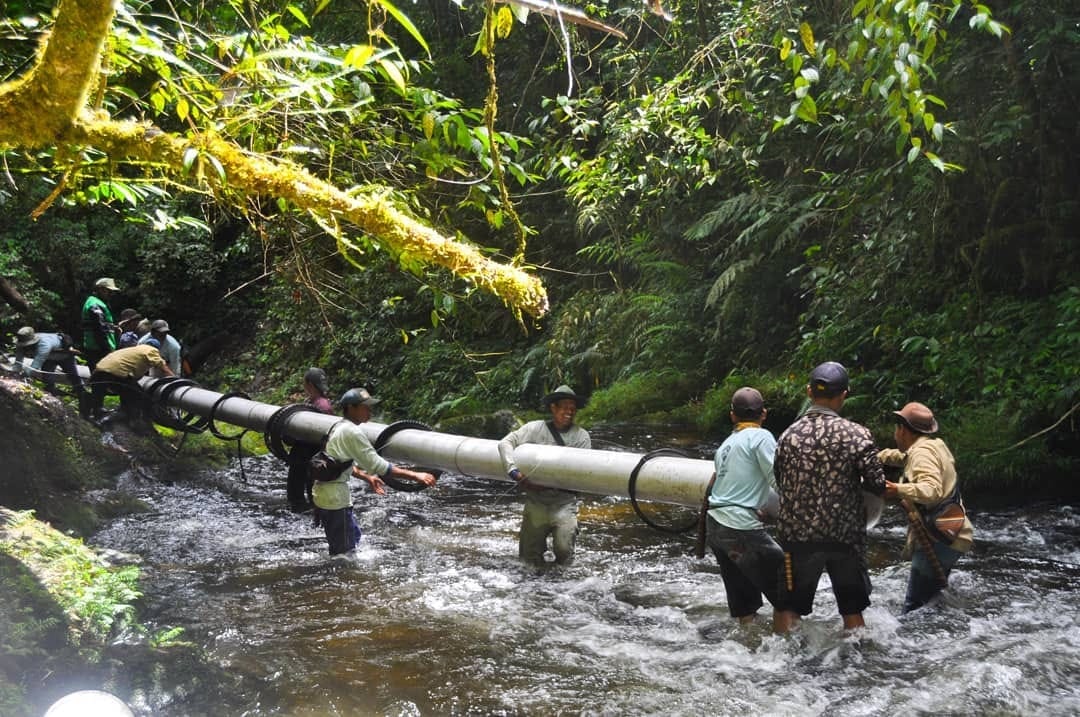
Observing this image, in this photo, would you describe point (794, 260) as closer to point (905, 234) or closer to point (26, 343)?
point (905, 234)

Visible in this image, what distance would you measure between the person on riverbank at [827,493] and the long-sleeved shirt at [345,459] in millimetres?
3285

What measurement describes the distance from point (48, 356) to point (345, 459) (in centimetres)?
856

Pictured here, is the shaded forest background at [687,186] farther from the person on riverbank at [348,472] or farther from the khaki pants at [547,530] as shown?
the khaki pants at [547,530]

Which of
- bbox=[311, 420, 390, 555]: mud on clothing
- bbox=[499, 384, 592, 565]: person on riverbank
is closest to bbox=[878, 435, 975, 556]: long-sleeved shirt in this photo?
bbox=[499, 384, 592, 565]: person on riverbank

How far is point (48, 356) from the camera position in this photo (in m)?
14.0

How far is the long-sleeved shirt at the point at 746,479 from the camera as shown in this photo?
5.75 meters

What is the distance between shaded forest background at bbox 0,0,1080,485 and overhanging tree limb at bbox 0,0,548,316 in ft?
0.65

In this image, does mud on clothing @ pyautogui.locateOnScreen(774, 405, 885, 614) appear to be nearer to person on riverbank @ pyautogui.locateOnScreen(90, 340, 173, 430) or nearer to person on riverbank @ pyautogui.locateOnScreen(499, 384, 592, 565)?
person on riverbank @ pyautogui.locateOnScreen(499, 384, 592, 565)

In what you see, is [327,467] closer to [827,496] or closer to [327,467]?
[327,467]

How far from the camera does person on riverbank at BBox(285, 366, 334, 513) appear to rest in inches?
353

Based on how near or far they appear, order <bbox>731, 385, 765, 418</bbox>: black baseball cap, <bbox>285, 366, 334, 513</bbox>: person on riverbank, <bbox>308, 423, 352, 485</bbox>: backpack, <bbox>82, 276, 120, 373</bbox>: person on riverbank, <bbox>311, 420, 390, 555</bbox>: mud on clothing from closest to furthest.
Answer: <bbox>731, 385, 765, 418</bbox>: black baseball cap, <bbox>311, 420, 390, 555</bbox>: mud on clothing, <bbox>308, 423, 352, 485</bbox>: backpack, <bbox>285, 366, 334, 513</bbox>: person on riverbank, <bbox>82, 276, 120, 373</bbox>: person on riverbank

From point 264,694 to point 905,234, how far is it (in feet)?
31.4

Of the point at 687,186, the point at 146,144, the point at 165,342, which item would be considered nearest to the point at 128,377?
the point at 165,342

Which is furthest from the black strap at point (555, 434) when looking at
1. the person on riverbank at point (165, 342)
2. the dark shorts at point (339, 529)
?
the person on riverbank at point (165, 342)
